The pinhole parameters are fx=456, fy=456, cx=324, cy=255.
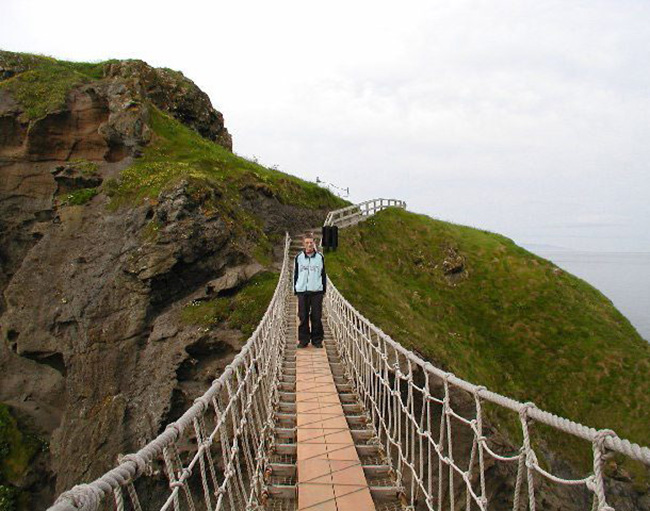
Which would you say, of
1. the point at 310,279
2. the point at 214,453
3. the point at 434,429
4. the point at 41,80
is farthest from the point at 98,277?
the point at 41,80

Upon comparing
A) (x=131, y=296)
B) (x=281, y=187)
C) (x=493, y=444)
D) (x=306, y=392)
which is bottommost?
(x=493, y=444)

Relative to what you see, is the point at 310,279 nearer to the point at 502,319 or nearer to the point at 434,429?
the point at 434,429

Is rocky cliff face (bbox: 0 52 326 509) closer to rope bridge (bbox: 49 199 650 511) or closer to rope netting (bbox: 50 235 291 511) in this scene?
rope netting (bbox: 50 235 291 511)

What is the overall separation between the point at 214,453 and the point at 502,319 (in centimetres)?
1660

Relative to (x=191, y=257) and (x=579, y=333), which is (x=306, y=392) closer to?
(x=191, y=257)

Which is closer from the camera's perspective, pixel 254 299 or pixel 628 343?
pixel 254 299

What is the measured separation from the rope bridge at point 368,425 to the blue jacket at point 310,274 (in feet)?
3.15

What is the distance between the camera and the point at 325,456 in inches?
212

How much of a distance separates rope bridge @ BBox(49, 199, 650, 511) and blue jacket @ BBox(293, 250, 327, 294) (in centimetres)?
96

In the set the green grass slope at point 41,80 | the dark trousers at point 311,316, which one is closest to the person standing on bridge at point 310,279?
the dark trousers at point 311,316

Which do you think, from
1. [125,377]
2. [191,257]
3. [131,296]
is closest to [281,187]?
[191,257]

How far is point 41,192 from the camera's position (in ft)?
64.6

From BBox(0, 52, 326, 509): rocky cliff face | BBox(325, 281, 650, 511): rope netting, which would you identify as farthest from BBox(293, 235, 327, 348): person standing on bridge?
BBox(0, 52, 326, 509): rocky cliff face

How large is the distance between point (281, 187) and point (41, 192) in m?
11.0
